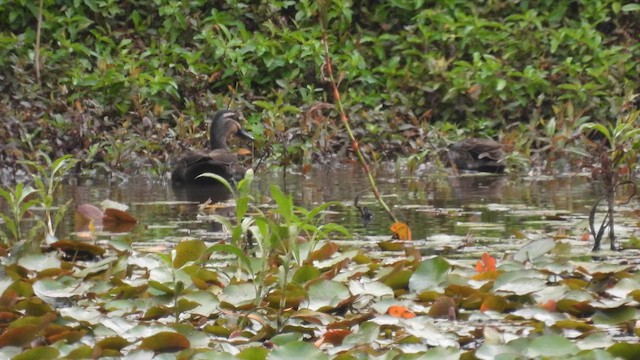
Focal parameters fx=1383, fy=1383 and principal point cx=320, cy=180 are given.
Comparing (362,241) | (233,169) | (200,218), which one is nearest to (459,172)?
(233,169)

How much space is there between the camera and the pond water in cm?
666

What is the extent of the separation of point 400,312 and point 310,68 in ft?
33.6

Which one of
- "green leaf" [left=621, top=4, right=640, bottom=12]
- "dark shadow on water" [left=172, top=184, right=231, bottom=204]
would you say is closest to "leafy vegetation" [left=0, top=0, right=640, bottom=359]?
"green leaf" [left=621, top=4, right=640, bottom=12]

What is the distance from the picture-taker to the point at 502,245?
5953 mm

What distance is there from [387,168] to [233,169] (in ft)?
7.04

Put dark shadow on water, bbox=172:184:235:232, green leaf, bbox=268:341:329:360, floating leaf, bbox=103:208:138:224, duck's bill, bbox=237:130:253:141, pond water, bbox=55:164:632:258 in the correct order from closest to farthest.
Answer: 1. green leaf, bbox=268:341:329:360
2. pond water, bbox=55:164:632:258
3. floating leaf, bbox=103:208:138:224
4. dark shadow on water, bbox=172:184:235:232
5. duck's bill, bbox=237:130:253:141

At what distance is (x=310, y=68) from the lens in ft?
47.0

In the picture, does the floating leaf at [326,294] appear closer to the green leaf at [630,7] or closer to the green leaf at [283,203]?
the green leaf at [283,203]

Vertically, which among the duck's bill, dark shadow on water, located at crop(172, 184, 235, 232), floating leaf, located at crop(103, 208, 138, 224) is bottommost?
floating leaf, located at crop(103, 208, 138, 224)

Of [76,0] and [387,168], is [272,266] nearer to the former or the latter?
[387,168]

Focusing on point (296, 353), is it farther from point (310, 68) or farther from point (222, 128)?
point (310, 68)

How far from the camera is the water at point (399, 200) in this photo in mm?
6887

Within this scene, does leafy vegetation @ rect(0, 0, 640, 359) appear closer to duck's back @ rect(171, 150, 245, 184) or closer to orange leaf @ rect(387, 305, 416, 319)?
orange leaf @ rect(387, 305, 416, 319)

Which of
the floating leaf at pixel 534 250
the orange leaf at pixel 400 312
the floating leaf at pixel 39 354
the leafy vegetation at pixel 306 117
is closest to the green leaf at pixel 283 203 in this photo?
the leafy vegetation at pixel 306 117
